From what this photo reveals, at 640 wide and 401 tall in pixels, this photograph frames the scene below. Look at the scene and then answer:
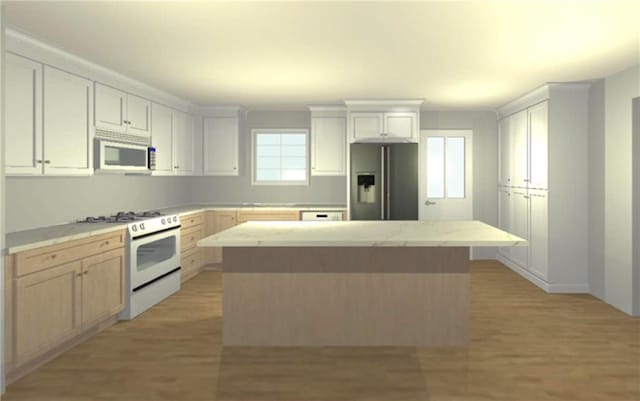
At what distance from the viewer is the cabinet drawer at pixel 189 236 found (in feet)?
19.9

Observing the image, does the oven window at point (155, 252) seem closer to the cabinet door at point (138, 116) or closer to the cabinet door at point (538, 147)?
the cabinet door at point (138, 116)

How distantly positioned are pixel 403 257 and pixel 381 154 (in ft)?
10.2

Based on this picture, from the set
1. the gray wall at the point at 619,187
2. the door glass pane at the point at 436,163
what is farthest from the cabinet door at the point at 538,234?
the door glass pane at the point at 436,163

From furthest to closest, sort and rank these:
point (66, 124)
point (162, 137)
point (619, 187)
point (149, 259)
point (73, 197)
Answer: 1. point (162, 137)
2. point (149, 259)
3. point (619, 187)
4. point (73, 197)
5. point (66, 124)

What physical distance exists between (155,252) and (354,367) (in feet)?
9.11

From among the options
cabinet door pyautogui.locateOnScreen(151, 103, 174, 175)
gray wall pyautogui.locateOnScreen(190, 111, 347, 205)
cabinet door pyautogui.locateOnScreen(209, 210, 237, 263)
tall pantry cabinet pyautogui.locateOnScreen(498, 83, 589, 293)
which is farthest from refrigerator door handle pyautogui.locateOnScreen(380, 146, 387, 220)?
cabinet door pyautogui.locateOnScreen(151, 103, 174, 175)

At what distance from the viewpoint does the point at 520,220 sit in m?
6.55

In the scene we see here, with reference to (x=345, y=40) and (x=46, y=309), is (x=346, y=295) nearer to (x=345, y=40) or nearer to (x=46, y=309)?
(x=345, y=40)

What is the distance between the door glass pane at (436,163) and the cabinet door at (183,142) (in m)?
3.57

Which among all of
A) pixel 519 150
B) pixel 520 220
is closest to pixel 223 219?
pixel 520 220

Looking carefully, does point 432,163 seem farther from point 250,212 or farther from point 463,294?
point 463,294

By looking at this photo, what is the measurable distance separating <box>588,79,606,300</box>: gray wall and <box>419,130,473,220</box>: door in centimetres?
235

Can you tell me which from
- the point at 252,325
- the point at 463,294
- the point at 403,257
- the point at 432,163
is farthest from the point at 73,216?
the point at 432,163

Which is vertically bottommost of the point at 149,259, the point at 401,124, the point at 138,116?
the point at 149,259
